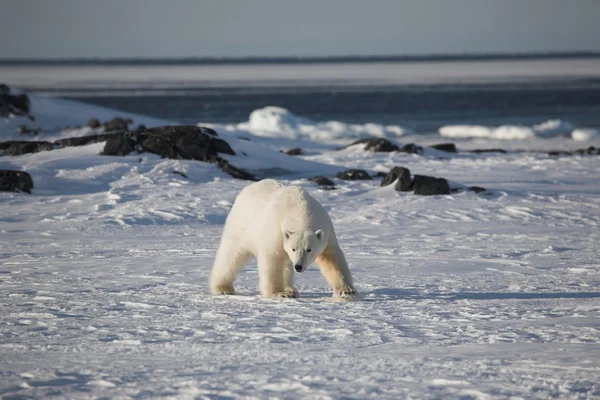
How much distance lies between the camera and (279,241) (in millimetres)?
7125

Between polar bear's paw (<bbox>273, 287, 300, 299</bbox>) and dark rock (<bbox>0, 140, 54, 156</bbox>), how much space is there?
11855 millimetres

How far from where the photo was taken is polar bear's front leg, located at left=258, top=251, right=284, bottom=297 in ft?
23.6

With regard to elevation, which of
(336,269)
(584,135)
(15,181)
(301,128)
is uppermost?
(301,128)

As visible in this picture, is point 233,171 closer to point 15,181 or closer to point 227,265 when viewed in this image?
point 15,181

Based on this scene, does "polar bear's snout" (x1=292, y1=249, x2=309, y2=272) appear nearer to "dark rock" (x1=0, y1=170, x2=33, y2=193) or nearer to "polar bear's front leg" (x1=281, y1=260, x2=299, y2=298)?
"polar bear's front leg" (x1=281, y1=260, x2=299, y2=298)

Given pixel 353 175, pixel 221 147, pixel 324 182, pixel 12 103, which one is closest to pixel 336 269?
pixel 324 182

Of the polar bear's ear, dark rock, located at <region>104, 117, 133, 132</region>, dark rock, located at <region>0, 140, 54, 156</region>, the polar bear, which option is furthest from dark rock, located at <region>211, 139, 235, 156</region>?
the polar bear's ear

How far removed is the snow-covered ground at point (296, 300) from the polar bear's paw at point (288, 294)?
0.13 metres

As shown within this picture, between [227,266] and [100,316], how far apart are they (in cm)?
140

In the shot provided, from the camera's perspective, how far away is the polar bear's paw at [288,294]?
7302mm

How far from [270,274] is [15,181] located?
350 inches

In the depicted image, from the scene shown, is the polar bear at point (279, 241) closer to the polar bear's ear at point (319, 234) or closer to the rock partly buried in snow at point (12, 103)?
the polar bear's ear at point (319, 234)

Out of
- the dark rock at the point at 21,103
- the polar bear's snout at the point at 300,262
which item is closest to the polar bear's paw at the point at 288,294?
the polar bear's snout at the point at 300,262

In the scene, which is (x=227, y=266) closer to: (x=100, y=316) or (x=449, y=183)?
(x=100, y=316)
